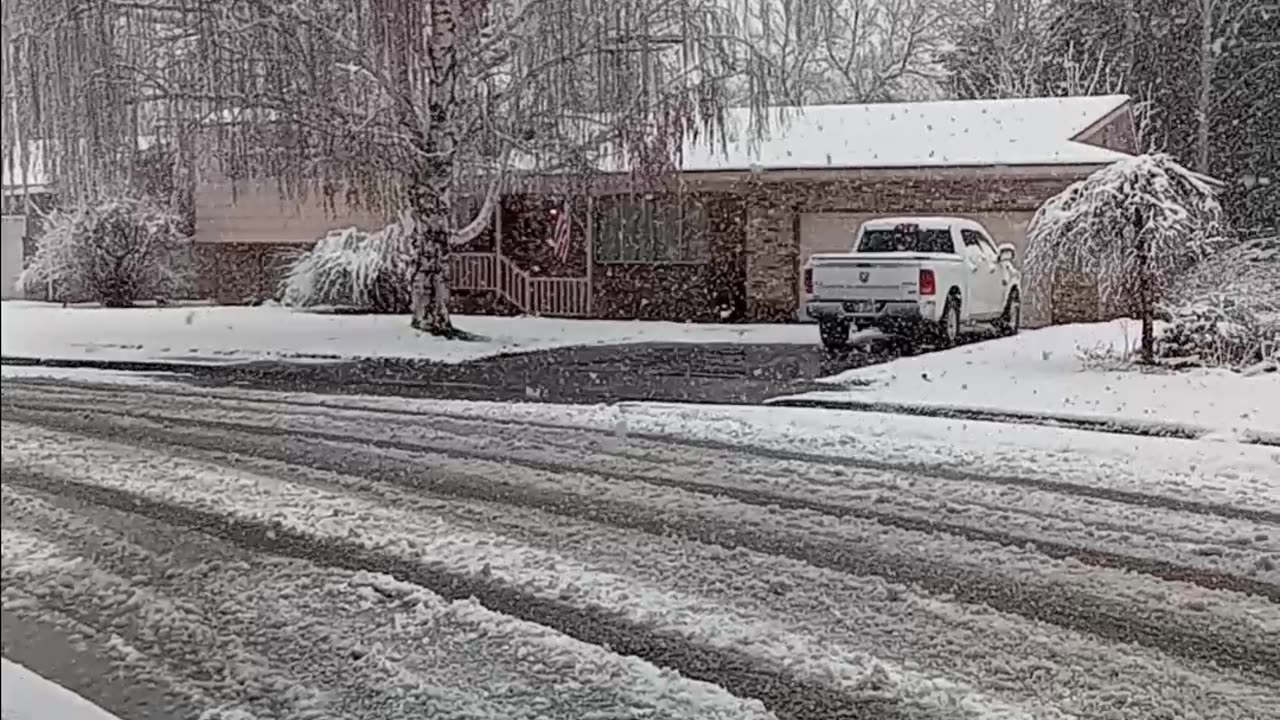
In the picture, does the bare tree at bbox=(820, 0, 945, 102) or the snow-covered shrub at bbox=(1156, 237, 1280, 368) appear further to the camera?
the snow-covered shrub at bbox=(1156, 237, 1280, 368)

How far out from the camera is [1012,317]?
1.67 m

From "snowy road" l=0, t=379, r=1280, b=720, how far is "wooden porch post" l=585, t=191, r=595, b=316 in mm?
193

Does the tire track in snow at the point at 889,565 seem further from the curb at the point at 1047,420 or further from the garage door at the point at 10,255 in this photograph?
the garage door at the point at 10,255

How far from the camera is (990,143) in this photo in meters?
1.55

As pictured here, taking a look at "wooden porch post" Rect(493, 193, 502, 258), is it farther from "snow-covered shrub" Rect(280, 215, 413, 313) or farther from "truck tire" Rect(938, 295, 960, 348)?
"truck tire" Rect(938, 295, 960, 348)

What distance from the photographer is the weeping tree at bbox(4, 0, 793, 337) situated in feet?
4.80

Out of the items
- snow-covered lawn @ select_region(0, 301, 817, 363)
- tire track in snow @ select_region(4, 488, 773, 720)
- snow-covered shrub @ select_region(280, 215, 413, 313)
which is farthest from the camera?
snow-covered shrub @ select_region(280, 215, 413, 313)

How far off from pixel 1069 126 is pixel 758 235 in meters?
0.41

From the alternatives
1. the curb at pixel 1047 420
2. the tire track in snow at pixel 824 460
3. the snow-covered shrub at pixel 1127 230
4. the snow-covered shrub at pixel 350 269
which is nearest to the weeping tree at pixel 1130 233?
the snow-covered shrub at pixel 1127 230

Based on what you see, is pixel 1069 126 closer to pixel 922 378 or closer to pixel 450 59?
pixel 922 378

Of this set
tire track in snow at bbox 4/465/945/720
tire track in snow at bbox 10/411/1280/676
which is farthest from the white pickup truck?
tire track in snow at bbox 4/465/945/720

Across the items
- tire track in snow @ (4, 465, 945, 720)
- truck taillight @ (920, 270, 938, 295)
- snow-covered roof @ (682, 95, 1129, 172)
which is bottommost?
tire track in snow @ (4, 465, 945, 720)

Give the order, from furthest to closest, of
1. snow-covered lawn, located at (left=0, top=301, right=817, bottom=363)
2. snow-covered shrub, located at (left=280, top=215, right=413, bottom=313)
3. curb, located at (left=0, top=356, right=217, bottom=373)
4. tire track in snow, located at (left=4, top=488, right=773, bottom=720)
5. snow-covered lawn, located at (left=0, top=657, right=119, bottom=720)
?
snow-covered shrub, located at (left=280, top=215, right=413, bottom=313), snow-covered lawn, located at (left=0, top=301, right=817, bottom=363), tire track in snow, located at (left=4, top=488, right=773, bottom=720), curb, located at (left=0, top=356, right=217, bottom=373), snow-covered lawn, located at (left=0, top=657, right=119, bottom=720)

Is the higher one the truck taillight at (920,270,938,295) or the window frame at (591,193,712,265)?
the window frame at (591,193,712,265)
